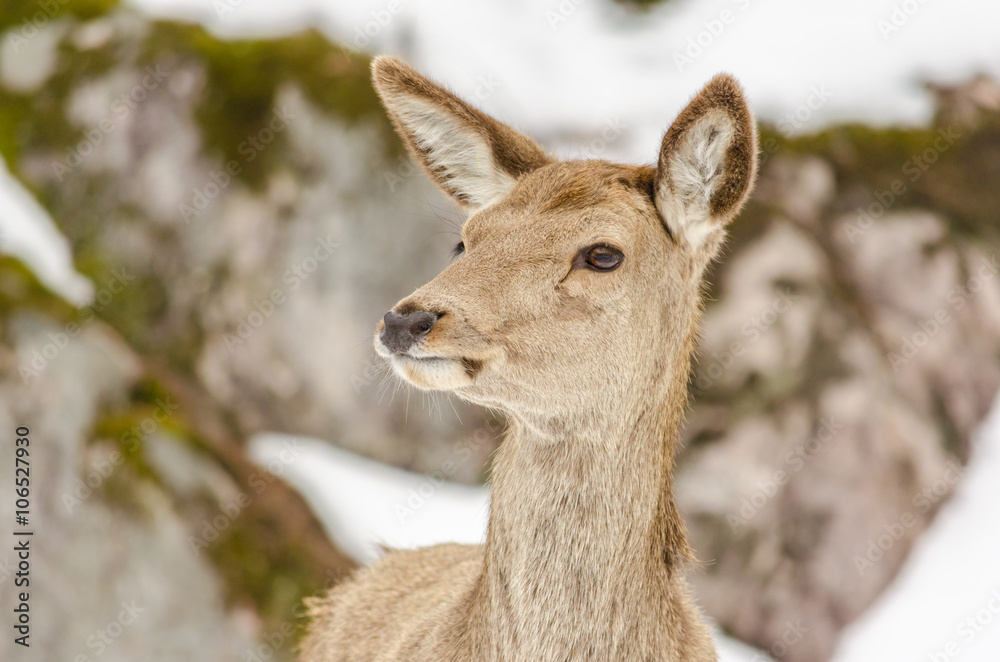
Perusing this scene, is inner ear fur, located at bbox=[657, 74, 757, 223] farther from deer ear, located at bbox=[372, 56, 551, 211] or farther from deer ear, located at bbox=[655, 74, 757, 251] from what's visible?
deer ear, located at bbox=[372, 56, 551, 211]

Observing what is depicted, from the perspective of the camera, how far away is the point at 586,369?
3264 millimetres

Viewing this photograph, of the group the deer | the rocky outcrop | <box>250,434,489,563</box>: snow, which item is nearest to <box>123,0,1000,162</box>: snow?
the rocky outcrop

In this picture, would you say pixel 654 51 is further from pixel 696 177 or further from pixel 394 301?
pixel 696 177

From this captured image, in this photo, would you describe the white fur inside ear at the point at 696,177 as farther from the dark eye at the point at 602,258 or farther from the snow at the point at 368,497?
the snow at the point at 368,497

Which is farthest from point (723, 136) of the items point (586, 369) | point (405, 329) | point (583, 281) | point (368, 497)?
point (368, 497)

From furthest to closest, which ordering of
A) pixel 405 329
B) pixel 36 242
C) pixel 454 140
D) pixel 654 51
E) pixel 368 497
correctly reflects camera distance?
pixel 654 51
pixel 36 242
pixel 368 497
pixel 454 140
pixel 405 329

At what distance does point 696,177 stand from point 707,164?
68 mm

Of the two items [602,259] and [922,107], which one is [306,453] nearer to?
[602,259]

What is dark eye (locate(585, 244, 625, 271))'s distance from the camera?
330 centimetres

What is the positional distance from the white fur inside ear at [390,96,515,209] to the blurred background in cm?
465

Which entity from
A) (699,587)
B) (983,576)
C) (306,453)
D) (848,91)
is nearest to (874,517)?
(983,576)

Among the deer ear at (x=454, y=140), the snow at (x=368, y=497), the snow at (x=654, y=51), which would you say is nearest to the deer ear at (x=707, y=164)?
the deer ear at (x=454, y=140)

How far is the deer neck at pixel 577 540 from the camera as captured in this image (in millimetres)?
3258

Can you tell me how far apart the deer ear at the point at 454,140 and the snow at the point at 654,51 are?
5490 mm
